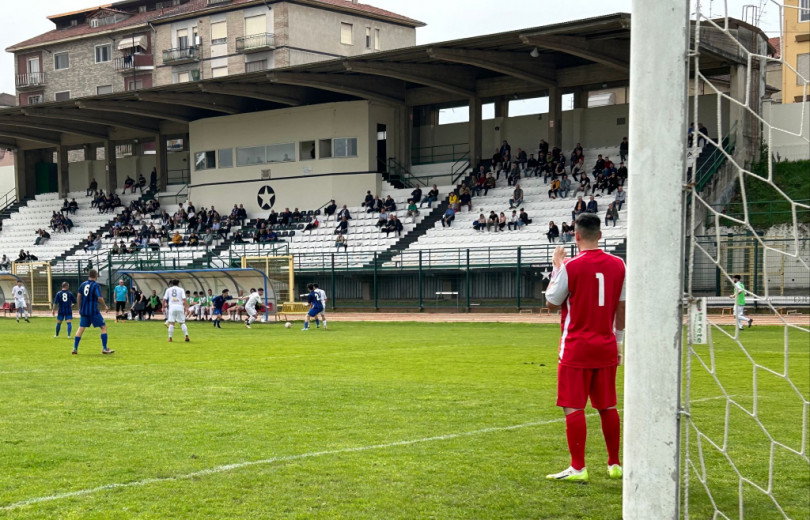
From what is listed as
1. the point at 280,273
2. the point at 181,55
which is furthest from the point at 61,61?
A: the point at 280,273

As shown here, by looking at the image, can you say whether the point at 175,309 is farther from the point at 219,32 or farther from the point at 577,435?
the point at 219,32

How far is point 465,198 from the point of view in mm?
42156

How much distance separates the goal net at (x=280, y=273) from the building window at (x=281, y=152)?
14.9 m

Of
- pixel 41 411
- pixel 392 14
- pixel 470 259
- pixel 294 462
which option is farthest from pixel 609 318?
pixel 392 14

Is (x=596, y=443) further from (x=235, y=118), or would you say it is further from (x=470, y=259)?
(x=235, y=118)

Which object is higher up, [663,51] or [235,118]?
[235,118]

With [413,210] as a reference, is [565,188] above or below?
above

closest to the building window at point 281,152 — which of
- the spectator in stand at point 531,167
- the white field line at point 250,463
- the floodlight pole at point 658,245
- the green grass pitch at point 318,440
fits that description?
the spectator in stand at point 531,167

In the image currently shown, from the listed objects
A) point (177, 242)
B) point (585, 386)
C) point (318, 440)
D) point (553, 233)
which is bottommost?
point (318, 440)

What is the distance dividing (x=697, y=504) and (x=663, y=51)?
10.2ft

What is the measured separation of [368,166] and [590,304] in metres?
41.0

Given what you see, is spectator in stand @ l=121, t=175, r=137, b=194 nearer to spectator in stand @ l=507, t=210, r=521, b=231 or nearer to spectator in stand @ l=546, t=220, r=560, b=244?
spectator in stand @ l=507, t=210, r=521, b=231

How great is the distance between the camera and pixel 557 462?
7.43 meters

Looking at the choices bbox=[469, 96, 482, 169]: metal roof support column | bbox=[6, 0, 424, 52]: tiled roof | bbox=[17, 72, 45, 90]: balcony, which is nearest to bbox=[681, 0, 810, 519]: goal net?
bbox=[469, 96, 482, 169]: metal roof support column
